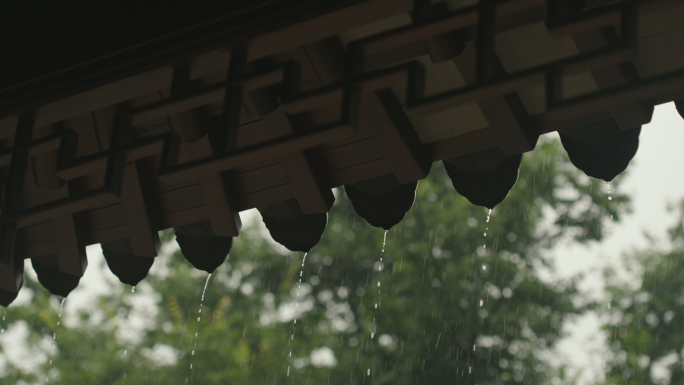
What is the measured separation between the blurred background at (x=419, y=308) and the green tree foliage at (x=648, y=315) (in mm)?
19

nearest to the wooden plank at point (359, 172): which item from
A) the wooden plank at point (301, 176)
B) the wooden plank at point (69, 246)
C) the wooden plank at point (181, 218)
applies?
the wooden plank at point (301, 176)

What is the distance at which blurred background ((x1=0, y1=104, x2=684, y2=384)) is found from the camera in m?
8.04

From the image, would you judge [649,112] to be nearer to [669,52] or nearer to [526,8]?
[669,52]

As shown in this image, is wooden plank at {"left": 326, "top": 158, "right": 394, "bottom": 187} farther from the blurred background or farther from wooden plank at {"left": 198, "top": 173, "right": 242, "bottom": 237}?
the blurred background

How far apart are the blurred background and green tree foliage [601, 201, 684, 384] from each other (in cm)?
2

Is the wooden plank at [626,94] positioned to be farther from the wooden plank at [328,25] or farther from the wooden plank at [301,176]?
the wooden plank at [301,176]

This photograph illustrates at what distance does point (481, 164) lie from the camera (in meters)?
0.99

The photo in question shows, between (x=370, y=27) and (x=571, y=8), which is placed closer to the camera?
(x=571, y=8)

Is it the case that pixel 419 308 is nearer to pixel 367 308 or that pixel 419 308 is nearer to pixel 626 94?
pixel 367 308

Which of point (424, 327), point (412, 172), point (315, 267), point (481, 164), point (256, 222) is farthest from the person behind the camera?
point (256, 222)

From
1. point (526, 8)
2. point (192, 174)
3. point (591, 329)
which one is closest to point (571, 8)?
point (526, 8)

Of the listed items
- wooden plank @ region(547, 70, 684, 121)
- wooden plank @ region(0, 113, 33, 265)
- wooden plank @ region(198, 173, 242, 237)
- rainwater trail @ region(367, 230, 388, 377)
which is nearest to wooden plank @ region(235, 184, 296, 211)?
wooden plank @ region(198, 173, 242, 237)

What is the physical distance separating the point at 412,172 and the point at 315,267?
29.2ft

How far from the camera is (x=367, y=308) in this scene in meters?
8.71
